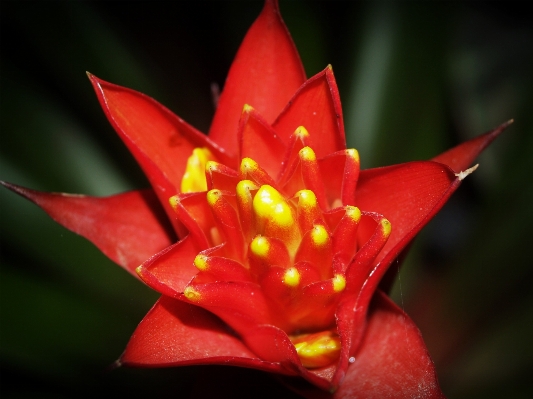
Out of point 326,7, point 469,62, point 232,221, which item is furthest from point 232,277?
point 469,62

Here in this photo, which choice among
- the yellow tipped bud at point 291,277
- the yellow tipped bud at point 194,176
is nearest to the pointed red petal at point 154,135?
the yellow tipped bud at point 194,176

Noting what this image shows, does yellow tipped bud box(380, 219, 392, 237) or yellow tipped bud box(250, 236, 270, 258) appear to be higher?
yellow tipped bud box(380, 219, 392, 237)

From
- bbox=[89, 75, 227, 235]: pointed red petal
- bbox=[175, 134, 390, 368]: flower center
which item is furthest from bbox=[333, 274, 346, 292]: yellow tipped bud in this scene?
bbox=[89, 75, 227, 235]: pointed red petal

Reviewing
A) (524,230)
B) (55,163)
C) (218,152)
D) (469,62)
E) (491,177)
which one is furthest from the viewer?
(469,62)

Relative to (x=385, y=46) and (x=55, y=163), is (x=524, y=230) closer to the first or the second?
(x=385, y=46)

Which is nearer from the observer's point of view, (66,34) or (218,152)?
(218,152)

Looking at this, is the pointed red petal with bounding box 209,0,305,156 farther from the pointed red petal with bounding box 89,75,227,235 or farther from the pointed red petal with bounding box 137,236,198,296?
the pointed red petal with bounding box 137,236,198,296
